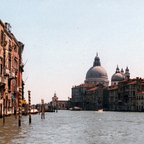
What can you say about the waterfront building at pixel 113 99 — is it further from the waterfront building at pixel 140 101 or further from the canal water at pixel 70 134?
the canal water at pixel 70 134

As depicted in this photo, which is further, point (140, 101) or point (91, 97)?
point (91, 97)

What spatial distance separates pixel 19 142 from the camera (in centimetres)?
1941

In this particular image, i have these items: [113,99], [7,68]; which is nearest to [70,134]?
[7,68]

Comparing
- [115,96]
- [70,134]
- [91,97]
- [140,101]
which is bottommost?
[70,134]

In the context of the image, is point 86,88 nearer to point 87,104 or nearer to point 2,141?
point 87,104

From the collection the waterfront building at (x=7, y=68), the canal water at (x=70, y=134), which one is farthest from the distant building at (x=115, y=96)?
the canal water at (x=70, y=134)

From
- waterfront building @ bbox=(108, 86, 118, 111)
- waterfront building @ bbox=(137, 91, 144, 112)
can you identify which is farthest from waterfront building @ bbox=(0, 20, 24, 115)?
waterfront building @ bbox=(108, 86, 118, 111)

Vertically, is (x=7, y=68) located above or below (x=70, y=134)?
above

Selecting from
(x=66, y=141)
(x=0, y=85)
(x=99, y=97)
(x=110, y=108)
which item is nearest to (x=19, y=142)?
(x=66, y=141)

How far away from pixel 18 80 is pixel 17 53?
171 inches

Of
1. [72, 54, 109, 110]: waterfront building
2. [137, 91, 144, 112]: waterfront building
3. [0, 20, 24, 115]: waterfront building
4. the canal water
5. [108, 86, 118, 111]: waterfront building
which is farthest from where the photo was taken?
[72, 54, 109, 110]: waterfront building

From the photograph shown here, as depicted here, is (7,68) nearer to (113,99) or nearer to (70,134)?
(70,134)

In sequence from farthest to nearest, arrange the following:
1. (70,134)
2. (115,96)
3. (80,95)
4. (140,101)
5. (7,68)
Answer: (80,95), (115,96), (140,101), (7,68), (70,134)

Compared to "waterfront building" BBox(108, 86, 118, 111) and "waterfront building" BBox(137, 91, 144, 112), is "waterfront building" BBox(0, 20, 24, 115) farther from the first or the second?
"waterfront building" BBox(108, 86, 118, 111)
